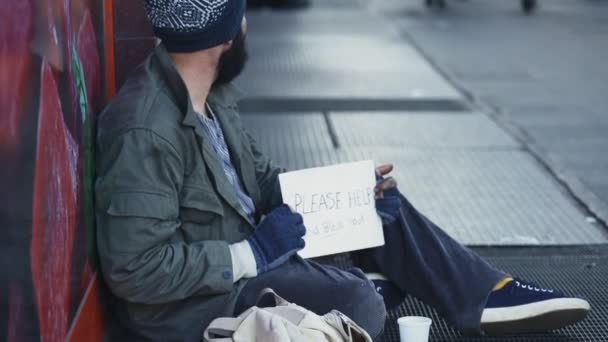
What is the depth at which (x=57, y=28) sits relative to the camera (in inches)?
106

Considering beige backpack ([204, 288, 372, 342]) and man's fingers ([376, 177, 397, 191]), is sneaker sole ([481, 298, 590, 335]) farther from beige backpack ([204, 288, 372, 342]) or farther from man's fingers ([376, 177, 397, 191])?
beige backpack ([204, 288, 372, 342])

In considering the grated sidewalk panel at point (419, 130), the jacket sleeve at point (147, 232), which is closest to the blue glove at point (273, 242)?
the jacket sleeve at point (147, 232)

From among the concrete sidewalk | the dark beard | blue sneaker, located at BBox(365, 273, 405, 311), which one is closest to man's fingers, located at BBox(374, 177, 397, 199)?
blue sneaker, located at BBox(365, 273, 405, 311)

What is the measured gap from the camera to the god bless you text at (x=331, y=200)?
3490mm

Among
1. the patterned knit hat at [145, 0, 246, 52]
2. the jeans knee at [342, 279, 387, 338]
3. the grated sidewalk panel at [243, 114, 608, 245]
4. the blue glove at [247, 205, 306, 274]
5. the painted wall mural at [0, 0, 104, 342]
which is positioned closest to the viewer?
the painted wall mural at [0, 0, 104, 342]

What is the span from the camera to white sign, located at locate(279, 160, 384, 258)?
349 cm

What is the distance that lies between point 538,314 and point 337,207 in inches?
Result: 29.1

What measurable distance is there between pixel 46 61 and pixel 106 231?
0.61 m

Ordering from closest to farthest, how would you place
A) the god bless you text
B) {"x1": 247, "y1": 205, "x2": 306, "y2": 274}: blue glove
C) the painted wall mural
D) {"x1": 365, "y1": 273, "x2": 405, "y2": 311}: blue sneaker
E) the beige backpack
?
the painted wall mural → the beige backpack → {"x1": 247, "y1": 205, "x2": 306, "y2": 274}: blue glove → the god bless you text → {"x1": 365, "y1": 273, "x2": 405, "y2": 311}: blue sneaker

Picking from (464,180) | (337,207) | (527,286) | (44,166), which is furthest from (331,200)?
(464,180)

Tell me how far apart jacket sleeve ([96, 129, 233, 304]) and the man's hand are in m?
0.69

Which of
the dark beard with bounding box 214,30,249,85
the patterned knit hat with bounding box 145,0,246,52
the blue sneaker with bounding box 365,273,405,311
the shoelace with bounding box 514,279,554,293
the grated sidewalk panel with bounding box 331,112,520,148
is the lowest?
the grated sidewalk panel with bounding box 331,112,520,148

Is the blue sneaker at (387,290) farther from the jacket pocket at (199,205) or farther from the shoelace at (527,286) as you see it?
the jacket pocket at (199,205)

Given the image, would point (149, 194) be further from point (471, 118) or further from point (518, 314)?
point (471, 118)
